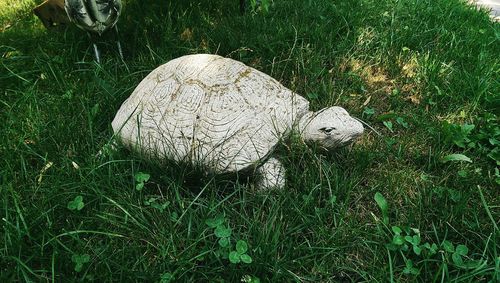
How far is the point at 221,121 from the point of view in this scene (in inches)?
86.2

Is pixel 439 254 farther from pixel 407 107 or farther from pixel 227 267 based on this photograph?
pixel 407 107

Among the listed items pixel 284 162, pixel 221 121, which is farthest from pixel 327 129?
pixel 221 121

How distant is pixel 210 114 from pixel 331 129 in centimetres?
65

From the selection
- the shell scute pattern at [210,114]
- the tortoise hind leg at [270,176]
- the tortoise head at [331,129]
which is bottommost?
the tortoise hind leg at [270,176]

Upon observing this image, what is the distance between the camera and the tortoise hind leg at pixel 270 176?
7.28ft

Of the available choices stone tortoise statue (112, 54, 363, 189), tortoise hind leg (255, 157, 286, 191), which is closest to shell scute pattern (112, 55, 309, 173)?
stone tortoise statue (112, 54, 363, 189)

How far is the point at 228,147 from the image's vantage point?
84.3 inches

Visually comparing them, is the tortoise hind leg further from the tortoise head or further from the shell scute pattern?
the tortoise head

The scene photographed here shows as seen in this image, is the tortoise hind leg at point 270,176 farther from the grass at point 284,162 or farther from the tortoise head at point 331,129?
the tortoise head at point 331,129

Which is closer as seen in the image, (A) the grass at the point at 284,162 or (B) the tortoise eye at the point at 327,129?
(A) the grass at the point at 284,162

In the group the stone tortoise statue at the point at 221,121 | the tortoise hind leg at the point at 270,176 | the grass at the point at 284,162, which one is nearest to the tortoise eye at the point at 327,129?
the stone tortoise statue at the point at 221,121

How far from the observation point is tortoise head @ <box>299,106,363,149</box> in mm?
2240

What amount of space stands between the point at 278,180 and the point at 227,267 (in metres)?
0.57

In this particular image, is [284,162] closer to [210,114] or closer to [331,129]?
[331,129]
